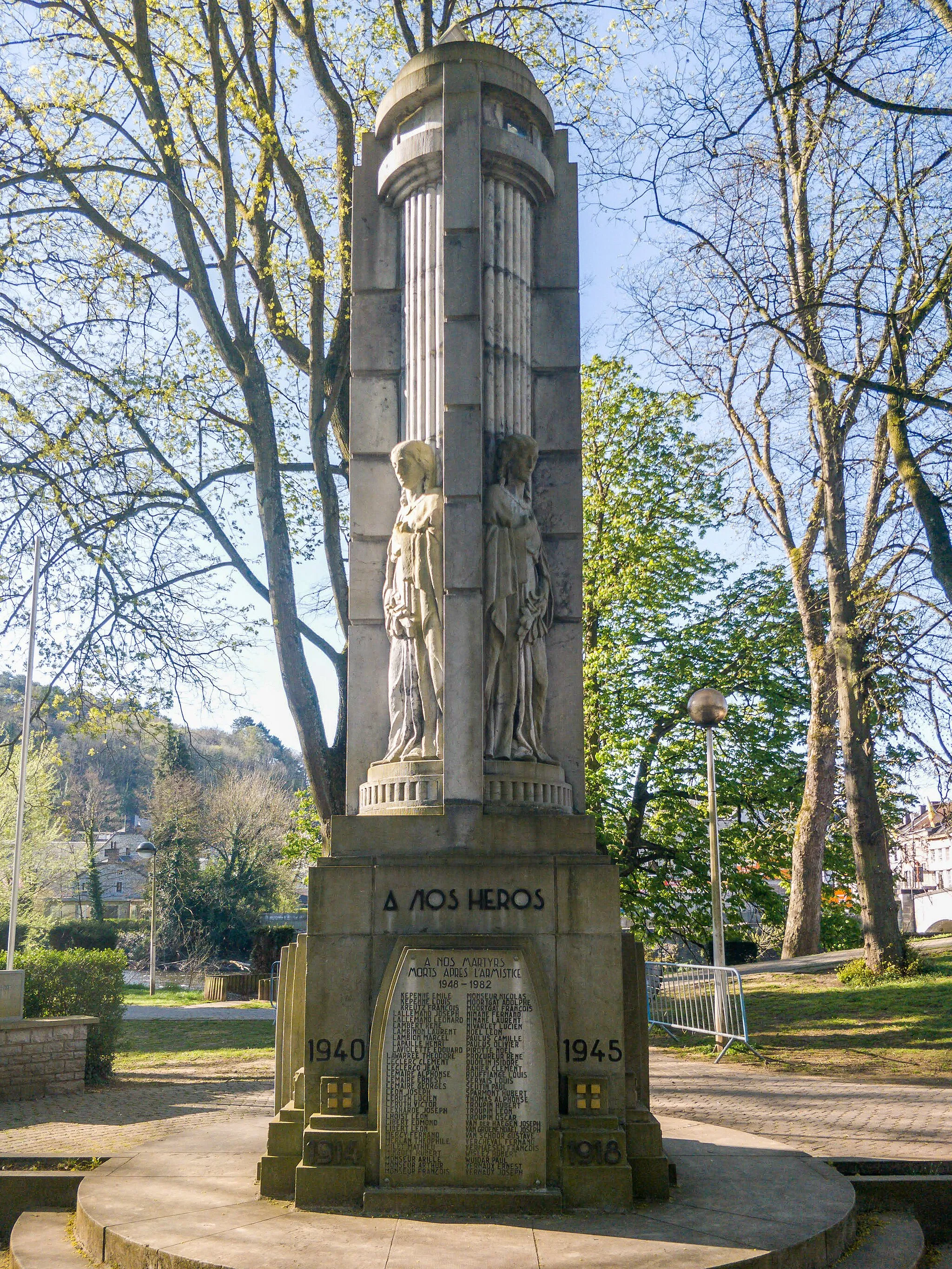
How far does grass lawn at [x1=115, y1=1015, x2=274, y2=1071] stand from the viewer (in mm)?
16734

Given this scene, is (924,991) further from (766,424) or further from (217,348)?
(217,348)

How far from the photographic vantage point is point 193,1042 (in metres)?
19.2

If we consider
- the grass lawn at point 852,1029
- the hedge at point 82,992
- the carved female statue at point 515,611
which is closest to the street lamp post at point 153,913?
the hedge at point 82,992

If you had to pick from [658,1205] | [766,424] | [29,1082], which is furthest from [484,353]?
[766,424]

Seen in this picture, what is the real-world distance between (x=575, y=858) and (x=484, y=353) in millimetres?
3483

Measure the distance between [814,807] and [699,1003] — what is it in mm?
6806

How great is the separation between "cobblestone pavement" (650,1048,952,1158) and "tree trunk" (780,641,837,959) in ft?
27.8

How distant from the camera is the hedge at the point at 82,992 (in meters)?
14.9

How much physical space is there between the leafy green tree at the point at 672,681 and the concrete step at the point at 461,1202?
17681 millimetres

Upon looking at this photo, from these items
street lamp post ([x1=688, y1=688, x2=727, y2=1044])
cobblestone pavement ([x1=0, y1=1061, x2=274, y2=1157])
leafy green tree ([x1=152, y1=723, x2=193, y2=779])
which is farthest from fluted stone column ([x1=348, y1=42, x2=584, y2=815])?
leafy green tree ([x1=152, y1=723, x2=193, y2=779])

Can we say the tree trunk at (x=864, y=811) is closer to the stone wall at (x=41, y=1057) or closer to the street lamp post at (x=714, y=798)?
the street lamp post at (x=714, y=798)

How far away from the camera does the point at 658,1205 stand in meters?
5.99

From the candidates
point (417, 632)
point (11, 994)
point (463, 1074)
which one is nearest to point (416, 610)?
point (417, 632)

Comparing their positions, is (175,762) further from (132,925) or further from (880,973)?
(880,973)
